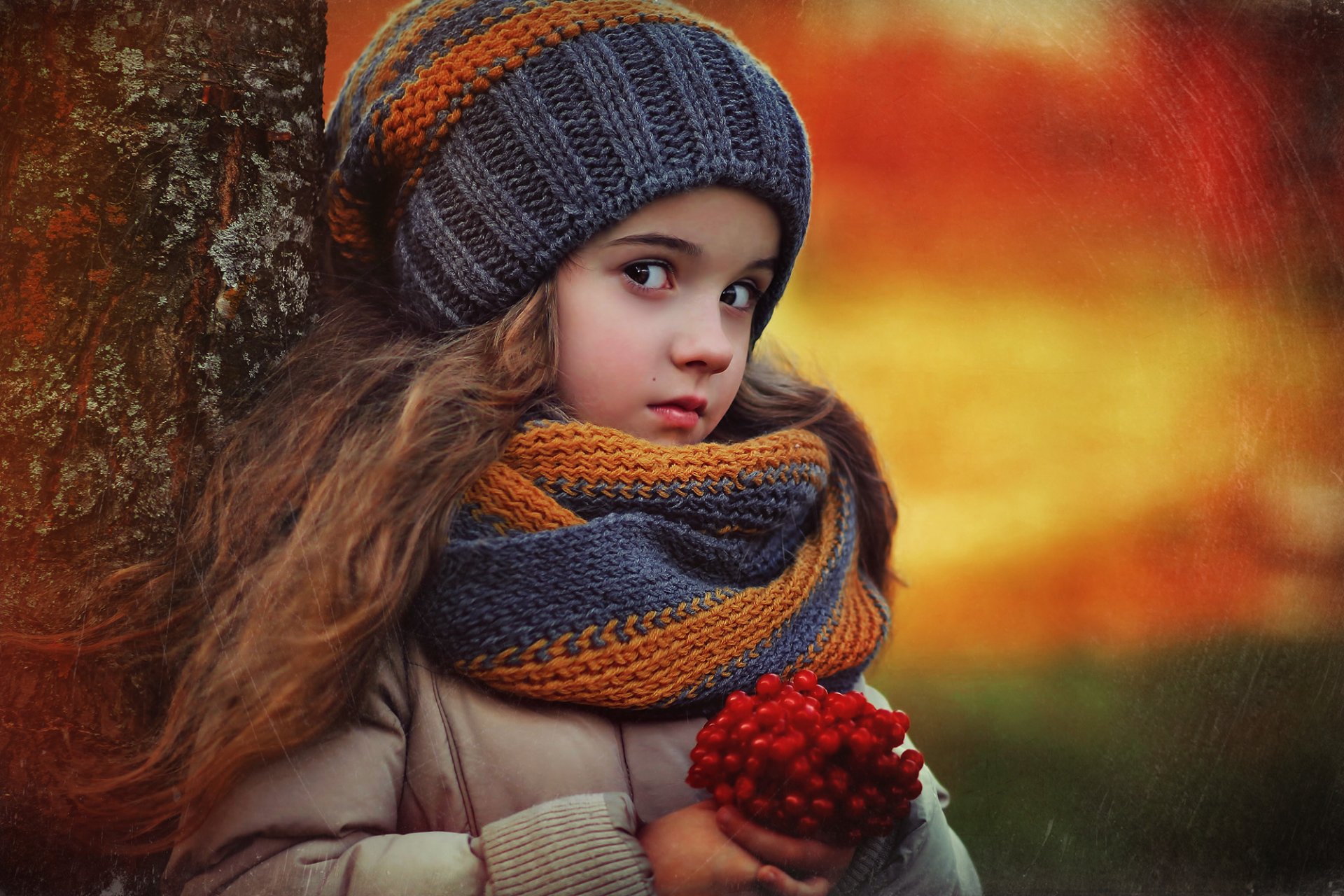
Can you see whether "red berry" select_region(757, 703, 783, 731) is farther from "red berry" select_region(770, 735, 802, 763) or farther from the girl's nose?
the girl's nose

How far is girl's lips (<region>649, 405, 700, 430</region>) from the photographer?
1130 mm

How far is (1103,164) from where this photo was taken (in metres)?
1.36

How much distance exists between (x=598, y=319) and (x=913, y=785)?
577 mm

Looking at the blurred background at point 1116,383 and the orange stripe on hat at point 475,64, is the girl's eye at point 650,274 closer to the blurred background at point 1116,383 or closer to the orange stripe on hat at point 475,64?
the orange stripe on hat at point 475,64

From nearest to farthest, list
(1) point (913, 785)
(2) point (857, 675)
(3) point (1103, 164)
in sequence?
1. (1) point (913, 785)
2. (2) point (857, 675)
3. (3) point (1103, 164)

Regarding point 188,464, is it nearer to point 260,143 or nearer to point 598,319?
point 260,143

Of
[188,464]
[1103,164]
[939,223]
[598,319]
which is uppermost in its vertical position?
[1103,164]

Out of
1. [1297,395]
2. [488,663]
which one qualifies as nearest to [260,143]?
[488,663]

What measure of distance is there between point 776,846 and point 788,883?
0.16 ft

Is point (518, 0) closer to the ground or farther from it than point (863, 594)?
farther from it

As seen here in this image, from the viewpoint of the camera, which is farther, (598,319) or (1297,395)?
(1297,395)

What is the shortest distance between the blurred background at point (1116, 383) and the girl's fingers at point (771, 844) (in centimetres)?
39

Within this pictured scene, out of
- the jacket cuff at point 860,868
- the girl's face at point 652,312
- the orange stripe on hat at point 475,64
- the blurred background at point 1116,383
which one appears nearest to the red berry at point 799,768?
the jacket cuff at point 860,868

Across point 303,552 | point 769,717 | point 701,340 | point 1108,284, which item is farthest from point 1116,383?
point 303,552
